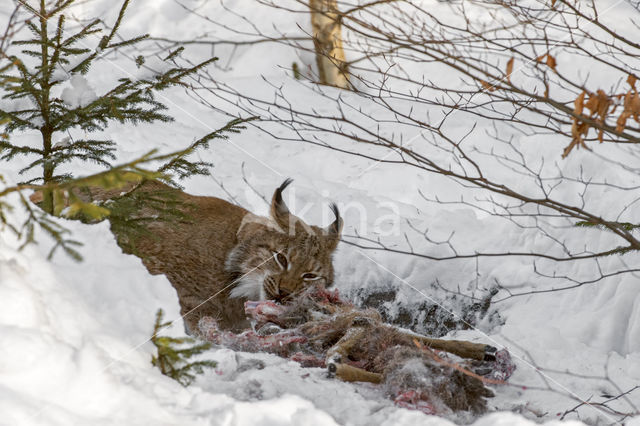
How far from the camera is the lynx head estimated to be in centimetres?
437

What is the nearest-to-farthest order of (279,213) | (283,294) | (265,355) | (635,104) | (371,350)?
1. (635,104)
2. (265,355)
3. (371,350)
4. (283,294)
5. (279,213)

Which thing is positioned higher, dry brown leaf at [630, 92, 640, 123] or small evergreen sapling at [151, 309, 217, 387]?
dry brown leaf at [630, 92, 640, 123]

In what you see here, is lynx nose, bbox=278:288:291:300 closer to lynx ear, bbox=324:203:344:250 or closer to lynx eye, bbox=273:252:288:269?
lynx eye, bbox=273:252:288:269

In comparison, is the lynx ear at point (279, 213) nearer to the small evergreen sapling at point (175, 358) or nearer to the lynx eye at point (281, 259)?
the lynx eye at point (281, 259)

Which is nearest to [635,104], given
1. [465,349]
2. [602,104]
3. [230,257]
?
[602,104]

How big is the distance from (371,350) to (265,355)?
583 millimetres

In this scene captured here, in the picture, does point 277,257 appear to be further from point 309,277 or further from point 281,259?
point 309,277

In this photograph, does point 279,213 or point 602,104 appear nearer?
point 602,104

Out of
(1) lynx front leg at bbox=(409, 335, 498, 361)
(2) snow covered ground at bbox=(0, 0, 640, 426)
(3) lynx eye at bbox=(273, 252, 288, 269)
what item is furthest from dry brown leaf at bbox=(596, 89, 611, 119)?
(3) lynx eye at bbox=(273, 252, 288, 269)

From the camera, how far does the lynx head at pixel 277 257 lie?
14.3 ft

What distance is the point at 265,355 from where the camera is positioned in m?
3.38

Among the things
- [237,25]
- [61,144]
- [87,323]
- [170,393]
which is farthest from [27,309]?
[237,25]

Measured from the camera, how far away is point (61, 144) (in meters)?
3.97

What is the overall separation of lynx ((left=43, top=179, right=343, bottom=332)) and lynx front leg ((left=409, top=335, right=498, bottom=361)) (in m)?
1.01
